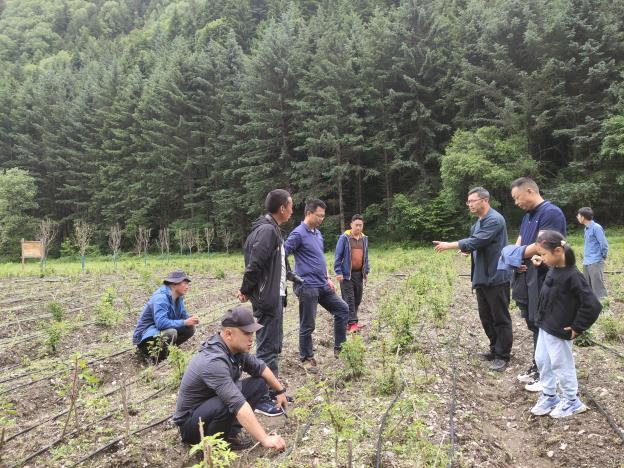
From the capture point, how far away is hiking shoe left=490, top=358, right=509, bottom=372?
204 inches

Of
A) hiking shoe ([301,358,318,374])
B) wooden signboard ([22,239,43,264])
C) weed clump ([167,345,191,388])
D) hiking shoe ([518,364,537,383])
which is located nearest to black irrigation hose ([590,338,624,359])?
hiking shoe ([518,364,537,383])

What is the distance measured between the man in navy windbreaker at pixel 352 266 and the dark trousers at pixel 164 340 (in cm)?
236

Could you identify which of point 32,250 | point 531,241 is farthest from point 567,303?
point 32,250

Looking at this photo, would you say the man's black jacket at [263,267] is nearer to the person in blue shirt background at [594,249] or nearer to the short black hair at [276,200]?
the short black hair at [276,200]

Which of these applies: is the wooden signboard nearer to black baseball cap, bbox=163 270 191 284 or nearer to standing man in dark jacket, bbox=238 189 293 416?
black baseball cap, bbox=163 270 191 284

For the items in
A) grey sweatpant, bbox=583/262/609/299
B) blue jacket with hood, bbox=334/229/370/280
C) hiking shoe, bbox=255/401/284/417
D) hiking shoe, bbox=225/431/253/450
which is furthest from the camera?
grey sweatpant, bbox=583/262/609/299

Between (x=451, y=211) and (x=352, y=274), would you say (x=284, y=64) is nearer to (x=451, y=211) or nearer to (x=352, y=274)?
(x=451, y=211)

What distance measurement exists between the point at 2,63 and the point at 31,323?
2874 inches

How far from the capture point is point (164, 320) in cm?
559

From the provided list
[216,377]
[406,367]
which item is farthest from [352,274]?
[216,377]

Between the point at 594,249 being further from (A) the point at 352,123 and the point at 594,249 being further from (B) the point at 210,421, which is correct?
(A) the point at 352,123

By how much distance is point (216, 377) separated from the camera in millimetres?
3154

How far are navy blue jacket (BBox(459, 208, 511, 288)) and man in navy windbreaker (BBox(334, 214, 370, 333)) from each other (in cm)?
203

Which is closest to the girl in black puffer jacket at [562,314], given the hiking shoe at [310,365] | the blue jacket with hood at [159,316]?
the hiking shoe at [310,365]
